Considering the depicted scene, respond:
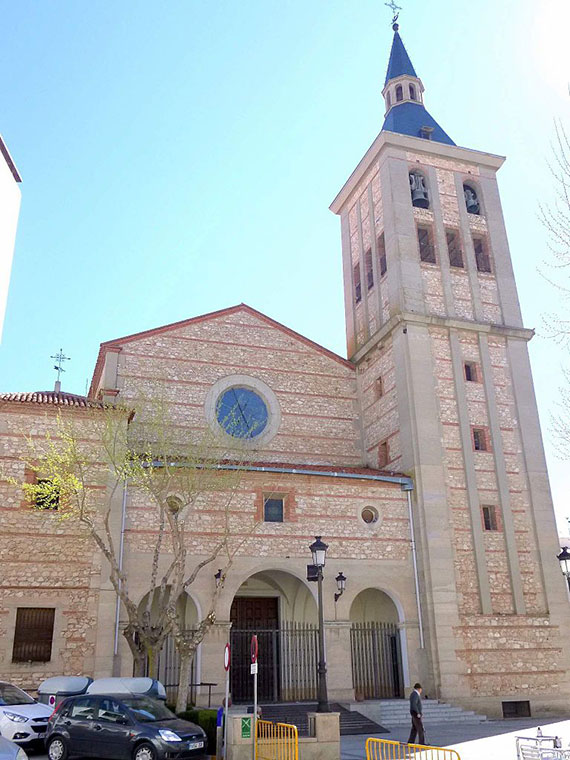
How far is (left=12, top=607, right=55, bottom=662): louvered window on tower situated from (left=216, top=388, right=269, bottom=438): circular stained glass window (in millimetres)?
9019

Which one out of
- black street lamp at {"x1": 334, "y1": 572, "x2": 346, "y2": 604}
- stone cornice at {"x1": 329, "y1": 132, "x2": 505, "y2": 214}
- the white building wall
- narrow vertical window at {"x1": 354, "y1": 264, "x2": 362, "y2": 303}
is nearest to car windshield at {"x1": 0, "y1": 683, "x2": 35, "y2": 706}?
the white building wall

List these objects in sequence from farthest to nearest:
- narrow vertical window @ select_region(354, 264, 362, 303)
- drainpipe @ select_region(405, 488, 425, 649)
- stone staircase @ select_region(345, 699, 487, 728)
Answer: narrow vertical window @ select_region(354, 264, 362, 303) < drainpipe @ select_region(405, 488, 425, 649) < stone staircase @ select_region(345, 699, 487, 728)

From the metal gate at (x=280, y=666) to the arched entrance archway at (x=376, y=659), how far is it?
1.31 m

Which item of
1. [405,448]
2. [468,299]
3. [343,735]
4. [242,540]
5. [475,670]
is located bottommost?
[343,735]

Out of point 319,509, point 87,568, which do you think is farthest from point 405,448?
point 87,568

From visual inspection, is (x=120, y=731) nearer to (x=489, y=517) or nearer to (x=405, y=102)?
(x=489, y=517)

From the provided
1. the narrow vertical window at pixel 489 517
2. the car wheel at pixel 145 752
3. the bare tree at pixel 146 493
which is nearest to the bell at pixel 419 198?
the narrow vertical window at pixel 489 517

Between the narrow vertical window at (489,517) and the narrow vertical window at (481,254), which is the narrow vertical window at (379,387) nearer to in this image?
the narrow vertical window at (489,517)

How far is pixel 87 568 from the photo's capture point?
18.8 m

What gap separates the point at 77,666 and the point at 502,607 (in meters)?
12.9

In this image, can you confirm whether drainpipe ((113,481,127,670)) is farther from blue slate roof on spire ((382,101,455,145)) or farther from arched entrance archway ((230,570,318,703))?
blue slate roof on spire ((382,101,455,145))

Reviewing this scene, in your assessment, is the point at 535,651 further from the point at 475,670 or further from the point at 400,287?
the point at 400,287

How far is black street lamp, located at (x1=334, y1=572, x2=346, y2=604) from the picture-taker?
66.0 feet

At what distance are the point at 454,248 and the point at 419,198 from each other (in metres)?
2.50
